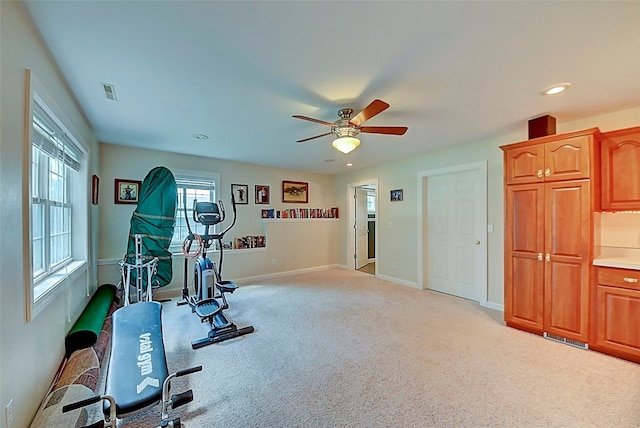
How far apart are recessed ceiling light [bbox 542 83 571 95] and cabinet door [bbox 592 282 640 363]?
6.06ft

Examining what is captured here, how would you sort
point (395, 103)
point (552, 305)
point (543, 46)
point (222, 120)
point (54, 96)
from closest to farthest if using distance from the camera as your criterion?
point (543, 46) < point (54, 96) < point (395, 103) < point (552, 305) < point (222, 120)

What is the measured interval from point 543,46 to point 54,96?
11.4 ft

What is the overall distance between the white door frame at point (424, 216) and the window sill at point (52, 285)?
4.70 metres

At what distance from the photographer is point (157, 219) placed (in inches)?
158

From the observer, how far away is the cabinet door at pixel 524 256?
2.92 m

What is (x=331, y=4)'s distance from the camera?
1.42 m

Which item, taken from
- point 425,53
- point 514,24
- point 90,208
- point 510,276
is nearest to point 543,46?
point 514,24

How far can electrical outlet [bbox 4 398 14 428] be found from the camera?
1316mm

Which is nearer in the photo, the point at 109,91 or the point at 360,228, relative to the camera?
the point at 109,91

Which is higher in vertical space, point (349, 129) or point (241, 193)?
point (349, 129)

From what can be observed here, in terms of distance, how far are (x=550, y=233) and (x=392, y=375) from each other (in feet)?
7.30

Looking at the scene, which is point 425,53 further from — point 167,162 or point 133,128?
point 167,162

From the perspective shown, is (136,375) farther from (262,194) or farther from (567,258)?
(262,194)

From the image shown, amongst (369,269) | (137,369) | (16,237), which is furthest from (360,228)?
(16,237)
